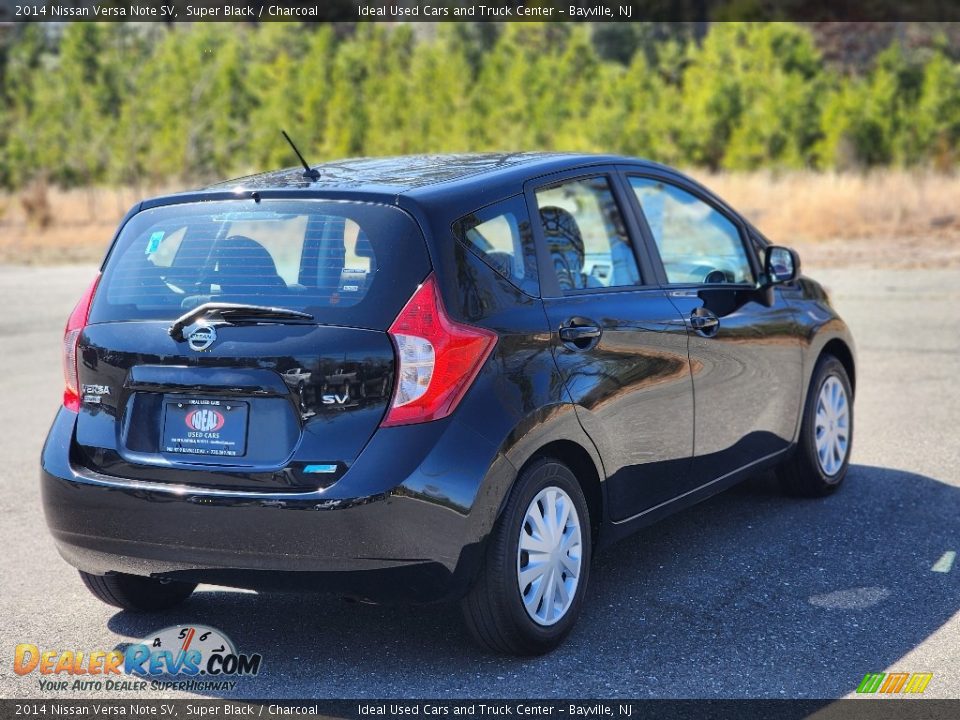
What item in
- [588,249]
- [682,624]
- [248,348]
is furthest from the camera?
[588,249]

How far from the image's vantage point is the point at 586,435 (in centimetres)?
451

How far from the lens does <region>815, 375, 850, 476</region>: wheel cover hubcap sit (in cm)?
647

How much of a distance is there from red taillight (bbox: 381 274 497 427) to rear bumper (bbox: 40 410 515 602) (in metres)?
0.07

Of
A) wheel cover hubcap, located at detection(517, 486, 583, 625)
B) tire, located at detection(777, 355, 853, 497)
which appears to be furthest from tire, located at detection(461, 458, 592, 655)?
tire, located at detection(777, 355, 853, 497)

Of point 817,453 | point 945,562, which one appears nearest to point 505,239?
point 945,562

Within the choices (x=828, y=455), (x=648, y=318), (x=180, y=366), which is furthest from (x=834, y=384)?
(x=180, y=366)

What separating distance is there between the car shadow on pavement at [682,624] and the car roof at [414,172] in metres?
1.64

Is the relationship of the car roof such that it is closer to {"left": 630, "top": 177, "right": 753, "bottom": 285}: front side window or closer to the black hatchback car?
the black hatchback car

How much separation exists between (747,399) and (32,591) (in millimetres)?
3213

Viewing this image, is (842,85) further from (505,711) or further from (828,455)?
(505,711)

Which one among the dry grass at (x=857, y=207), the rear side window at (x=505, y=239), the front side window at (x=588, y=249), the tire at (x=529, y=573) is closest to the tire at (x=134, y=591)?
Result: the tire at (x=529, y=573)

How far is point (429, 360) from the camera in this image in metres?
3.98

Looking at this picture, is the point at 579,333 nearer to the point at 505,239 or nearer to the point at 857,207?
the point at 505,239

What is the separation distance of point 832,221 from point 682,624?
68.6 feet
